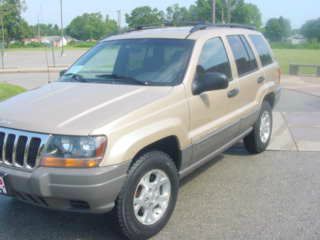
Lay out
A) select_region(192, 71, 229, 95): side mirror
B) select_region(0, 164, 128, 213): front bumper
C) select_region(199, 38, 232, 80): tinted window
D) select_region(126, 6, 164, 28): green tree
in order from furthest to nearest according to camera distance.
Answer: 1. select_region(126, 6, 164, 28): green tree
2. select_region(199, 38, 232, 80): tinted window
3. select_region(192, 71, 229, 95): side mirror
4. select_region(0, 164, 128, 213): front bumper

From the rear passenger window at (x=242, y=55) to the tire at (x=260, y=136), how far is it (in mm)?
752

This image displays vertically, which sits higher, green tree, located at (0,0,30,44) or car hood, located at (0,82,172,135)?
green tree, located at (0,0,30,44)

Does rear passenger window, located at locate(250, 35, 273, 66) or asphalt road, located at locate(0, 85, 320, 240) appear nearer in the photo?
asphalt road, located at locate(0, 85, 320, 240)

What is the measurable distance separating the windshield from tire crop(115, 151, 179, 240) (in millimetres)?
842

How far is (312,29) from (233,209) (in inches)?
3651

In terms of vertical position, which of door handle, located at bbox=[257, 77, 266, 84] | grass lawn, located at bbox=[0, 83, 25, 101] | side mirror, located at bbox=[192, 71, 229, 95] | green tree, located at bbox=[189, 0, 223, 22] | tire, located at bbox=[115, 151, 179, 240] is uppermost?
green tree, located at bbox=[189, 0, 223, 22]

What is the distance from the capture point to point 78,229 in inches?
149

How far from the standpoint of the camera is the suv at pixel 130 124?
3.09 meters

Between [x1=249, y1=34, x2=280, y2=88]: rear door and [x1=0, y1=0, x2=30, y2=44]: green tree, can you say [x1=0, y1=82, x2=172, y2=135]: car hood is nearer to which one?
[x1=249, y1=34, x2=280, y2=88]: rear door

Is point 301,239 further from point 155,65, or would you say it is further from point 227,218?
point 155,65

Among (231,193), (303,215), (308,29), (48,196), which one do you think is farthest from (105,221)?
(308,29)

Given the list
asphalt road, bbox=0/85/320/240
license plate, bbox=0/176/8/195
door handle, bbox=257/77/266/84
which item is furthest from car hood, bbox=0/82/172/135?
door handle, bbox=257/77/266/84

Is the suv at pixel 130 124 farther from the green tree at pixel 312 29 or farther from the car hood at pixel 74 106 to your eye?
the green tree at pixel 312 29

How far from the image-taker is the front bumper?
3.03 m
